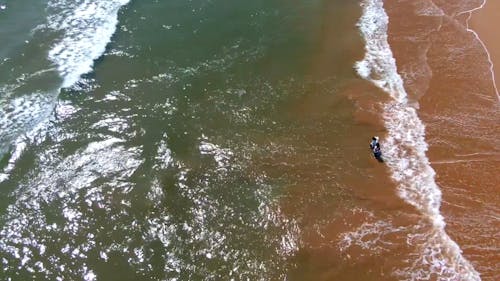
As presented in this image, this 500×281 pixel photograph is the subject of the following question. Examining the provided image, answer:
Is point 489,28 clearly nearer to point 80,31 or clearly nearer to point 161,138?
point 161,138

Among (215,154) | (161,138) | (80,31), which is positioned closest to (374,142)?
(215,154)

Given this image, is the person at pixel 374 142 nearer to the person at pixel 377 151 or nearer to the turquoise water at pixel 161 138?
the person at pixel 377 151

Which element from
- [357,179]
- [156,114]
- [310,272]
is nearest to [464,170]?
[357,179]

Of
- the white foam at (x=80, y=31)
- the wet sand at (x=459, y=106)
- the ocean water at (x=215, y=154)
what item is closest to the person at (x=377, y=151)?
the ocean water at (x=215, y=154)

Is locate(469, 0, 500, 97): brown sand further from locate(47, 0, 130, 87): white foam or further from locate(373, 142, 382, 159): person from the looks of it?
locate(47, 0, 130, 87): white foam

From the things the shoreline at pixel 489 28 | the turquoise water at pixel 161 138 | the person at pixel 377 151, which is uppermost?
the shoreline at pixel 489 28

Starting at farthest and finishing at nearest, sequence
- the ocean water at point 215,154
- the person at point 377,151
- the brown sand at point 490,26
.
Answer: the brown sand at point 490,26 → the person at point 377,151 → the ocean water at point 215,154

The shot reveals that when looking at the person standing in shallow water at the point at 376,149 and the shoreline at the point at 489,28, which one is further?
the shoreline at the point at 489,28
